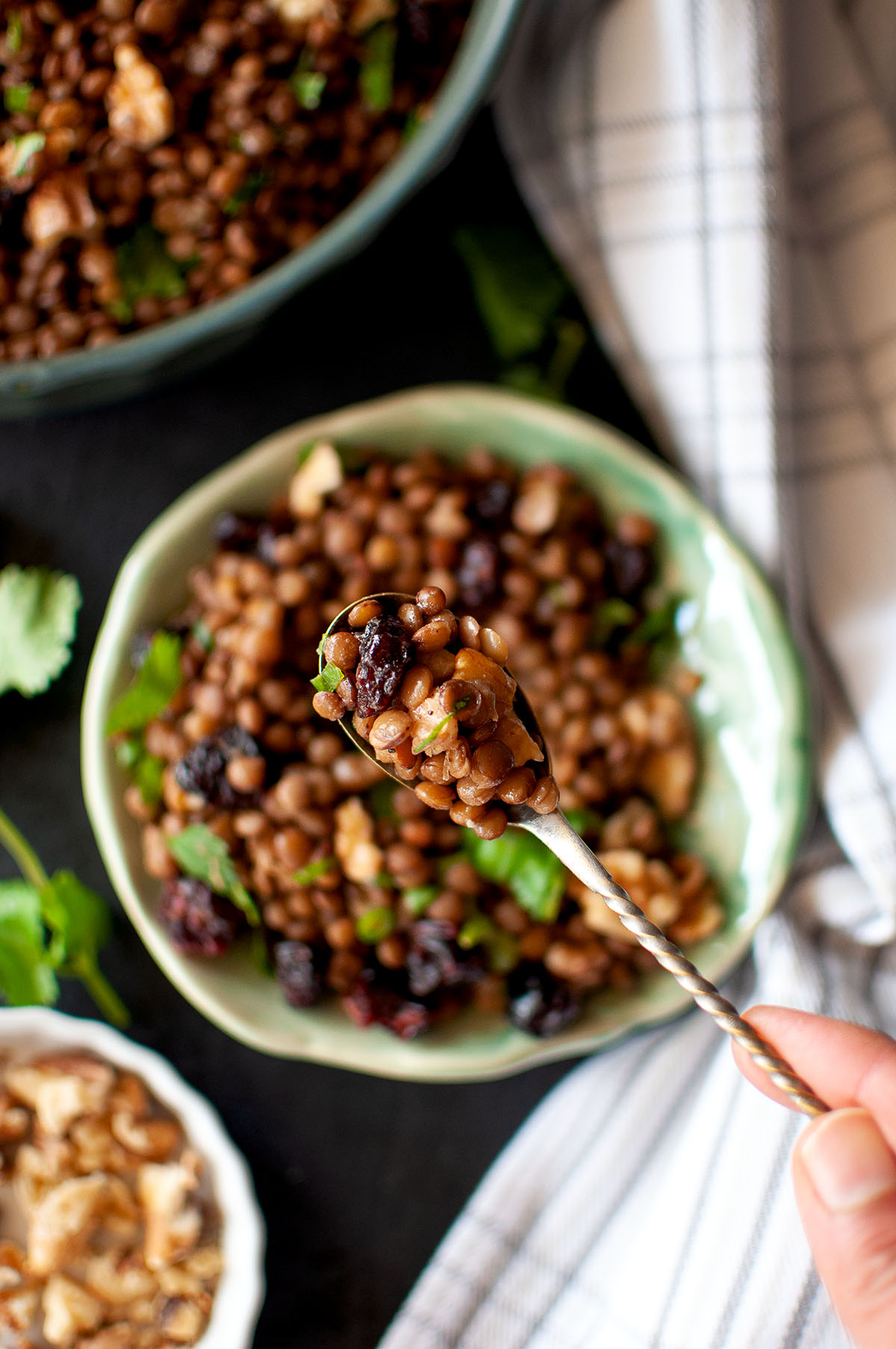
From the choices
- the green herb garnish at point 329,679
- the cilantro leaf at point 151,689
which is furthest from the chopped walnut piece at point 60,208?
the green herb garnish at point 329,679

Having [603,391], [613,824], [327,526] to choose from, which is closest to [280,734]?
[327,526]

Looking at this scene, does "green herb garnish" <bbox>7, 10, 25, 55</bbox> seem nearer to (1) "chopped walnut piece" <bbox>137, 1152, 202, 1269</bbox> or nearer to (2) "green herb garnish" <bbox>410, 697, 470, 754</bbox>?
(2) "green herb garnish" <bbox>410, 697, 470, 754</bbox>

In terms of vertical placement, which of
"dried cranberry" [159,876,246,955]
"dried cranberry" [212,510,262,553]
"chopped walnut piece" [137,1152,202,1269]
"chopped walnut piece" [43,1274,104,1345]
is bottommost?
"chopped walnut piece" [43,1274,104,1345]

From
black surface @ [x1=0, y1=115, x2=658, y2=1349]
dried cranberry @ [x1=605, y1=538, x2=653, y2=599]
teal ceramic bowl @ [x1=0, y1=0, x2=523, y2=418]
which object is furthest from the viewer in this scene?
black surface @ [x1=0, y1=115, x2=658, y2=1349]

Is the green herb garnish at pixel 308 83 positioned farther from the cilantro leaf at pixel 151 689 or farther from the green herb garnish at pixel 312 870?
the green herb garnish at pixel 312 870

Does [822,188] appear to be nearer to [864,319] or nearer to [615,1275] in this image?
[864,319]

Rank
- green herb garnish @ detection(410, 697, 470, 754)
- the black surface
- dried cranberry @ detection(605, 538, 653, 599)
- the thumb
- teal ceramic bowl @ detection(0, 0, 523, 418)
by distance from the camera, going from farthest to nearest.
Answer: the black surface → dried cranberry @ detection(605, 538, 653, 599) → teal ceramic bowl @ detection(0, 0, 523, 418) → the thumb → green herb garnish @ detection(410, 697, 470, 754)

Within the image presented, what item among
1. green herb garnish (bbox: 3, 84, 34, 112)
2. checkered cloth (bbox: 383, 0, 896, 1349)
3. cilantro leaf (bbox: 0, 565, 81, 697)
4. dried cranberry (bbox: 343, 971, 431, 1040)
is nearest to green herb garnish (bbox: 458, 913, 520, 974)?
dried cranberry (bbox: 343, 971, 431, 1040)
